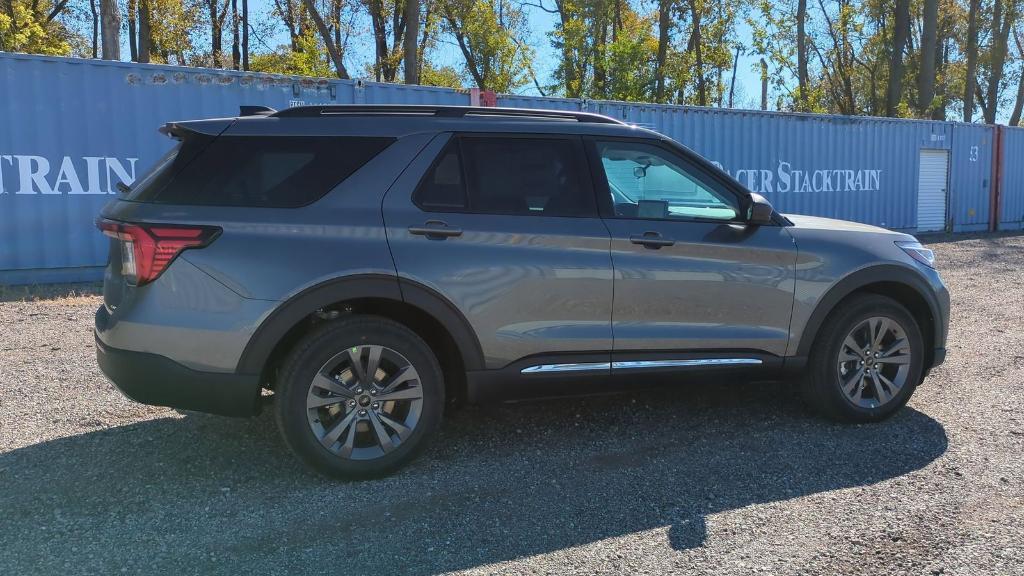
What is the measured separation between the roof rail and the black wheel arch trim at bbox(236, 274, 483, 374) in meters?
0.87

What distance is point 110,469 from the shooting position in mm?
3994

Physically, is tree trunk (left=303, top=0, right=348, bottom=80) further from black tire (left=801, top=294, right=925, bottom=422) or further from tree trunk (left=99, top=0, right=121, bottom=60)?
black tire (left=801, top=294, right=925, bottom=422)

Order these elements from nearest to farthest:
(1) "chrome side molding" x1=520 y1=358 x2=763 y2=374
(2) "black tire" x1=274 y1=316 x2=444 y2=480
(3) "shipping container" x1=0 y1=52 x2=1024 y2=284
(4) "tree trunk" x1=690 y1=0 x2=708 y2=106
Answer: (2) "black tire" x1=274 y1=316 x2=444 y2=480, (1) "chrome side molding" x1=520 y1=358 x2=763 y2=374, (3) "shipping container" x1=0 y1=52 x2=1024 y2=284, (4) "tree trunk" x1=690 y1=0 x2=708 y2=106

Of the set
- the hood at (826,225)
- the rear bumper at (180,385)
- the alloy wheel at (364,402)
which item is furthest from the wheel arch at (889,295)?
the rear bumper at (180,385)

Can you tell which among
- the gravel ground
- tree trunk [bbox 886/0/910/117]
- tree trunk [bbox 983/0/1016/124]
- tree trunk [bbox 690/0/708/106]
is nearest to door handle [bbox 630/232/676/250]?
the gravel ground

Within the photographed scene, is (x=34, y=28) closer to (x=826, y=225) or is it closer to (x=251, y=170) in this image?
(x=251, y=170)

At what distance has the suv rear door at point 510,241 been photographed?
381cm

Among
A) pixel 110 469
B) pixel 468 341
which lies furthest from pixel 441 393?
pixel 110 469

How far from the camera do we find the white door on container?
62.0ft

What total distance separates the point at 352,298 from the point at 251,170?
0.76 metres

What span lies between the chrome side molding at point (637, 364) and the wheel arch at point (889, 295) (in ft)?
1.31

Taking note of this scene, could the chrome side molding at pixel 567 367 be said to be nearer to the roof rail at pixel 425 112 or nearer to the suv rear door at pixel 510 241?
the suv rear door at pixel 510 241

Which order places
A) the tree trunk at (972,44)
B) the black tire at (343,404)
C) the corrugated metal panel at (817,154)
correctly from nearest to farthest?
1. the black tire at (343,404)
2. the corrugated metal panel at (817,154)
3. the tree trunk at (972,44)

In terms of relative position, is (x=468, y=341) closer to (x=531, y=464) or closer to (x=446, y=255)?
(x=446, y=255)
